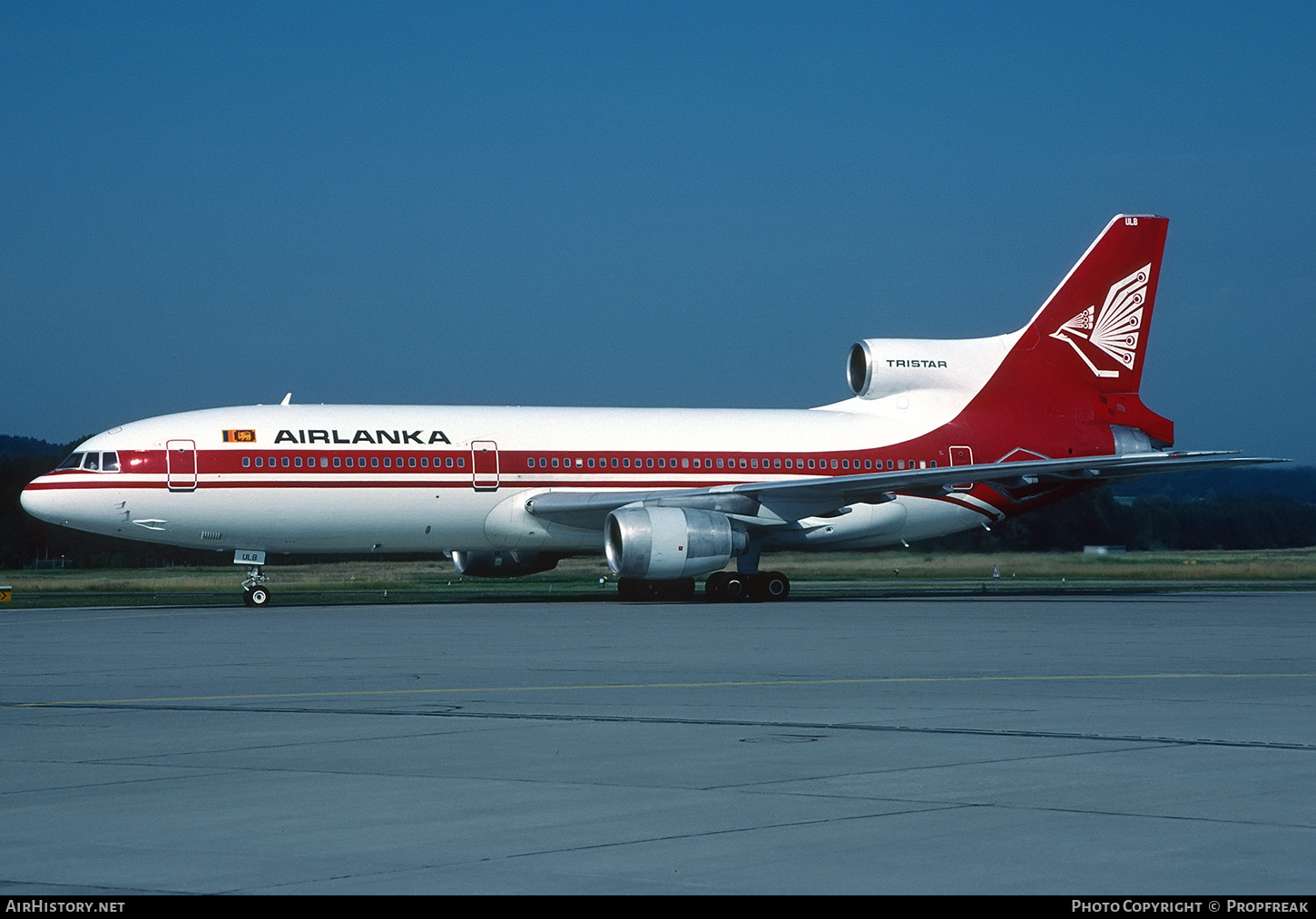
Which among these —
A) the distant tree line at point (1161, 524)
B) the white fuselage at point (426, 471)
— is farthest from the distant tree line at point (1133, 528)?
the white fuselage at point (426, 471)

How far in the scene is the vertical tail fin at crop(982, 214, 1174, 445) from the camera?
37.9 metres

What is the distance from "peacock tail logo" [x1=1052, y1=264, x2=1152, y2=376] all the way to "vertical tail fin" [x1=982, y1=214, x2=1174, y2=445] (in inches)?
0.9

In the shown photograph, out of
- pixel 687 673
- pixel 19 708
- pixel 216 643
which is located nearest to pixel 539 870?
pixel 19 708

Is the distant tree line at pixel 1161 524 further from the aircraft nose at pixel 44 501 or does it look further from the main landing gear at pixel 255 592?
the aircraft nose at pixel 44 501

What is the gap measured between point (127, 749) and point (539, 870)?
498 centimetres

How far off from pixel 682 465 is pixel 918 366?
6744mm

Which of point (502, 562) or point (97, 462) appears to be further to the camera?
point (502, 562)

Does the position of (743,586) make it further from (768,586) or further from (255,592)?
(255,592)

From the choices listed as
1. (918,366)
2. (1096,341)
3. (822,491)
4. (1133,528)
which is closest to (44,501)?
(822,491)

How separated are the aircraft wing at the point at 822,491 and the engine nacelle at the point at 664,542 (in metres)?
1.04

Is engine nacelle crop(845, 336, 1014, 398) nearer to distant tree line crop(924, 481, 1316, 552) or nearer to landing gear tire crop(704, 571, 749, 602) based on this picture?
landing gear tire crop(704, 571, 749, 602)

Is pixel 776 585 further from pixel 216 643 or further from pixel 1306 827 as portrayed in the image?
pixel 1306 827

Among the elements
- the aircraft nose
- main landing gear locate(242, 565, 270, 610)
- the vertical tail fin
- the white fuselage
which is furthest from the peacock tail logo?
the aircraft nose

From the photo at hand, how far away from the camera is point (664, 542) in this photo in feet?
101
